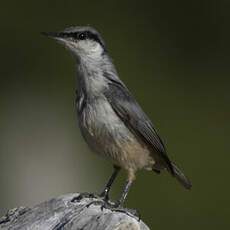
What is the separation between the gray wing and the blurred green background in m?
4.39

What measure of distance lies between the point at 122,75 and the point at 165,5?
2.36 m

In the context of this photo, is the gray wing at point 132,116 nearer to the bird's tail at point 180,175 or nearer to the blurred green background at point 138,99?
the bird's tail at point 180,175

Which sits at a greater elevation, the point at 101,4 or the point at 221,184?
the point at 101,4

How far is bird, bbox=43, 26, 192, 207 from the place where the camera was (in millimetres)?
8180

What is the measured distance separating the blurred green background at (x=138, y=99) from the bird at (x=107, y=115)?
14.4 feet

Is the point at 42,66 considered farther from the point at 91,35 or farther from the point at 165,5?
the point at 91,35

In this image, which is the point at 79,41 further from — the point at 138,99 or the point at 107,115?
the point at 138,99

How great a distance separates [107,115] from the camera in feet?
27.0

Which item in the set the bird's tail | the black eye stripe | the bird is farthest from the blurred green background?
the black eye stripe

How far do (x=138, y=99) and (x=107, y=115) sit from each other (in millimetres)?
6028

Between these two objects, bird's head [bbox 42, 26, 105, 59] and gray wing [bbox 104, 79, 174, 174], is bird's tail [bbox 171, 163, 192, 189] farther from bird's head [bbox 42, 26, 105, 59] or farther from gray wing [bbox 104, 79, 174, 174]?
bird's head [bbox 42, 26, 105, 59]

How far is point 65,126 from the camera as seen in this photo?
15.1 meters

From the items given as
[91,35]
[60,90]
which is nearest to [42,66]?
[60,90]

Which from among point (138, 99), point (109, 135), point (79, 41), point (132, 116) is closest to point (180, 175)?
point (132, 116)
